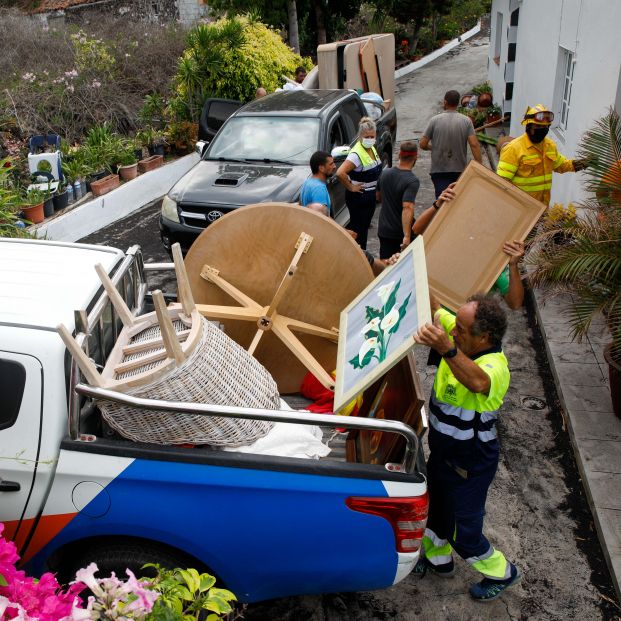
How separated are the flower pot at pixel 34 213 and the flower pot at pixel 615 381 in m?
7.50

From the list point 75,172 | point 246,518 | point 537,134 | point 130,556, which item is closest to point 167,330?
point 246,518

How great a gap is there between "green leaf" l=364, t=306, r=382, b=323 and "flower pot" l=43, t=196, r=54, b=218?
7224mm

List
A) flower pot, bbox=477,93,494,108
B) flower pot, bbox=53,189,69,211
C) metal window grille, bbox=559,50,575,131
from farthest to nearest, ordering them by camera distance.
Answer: flower pot, bbox=477,93,494,108 → flower pot, bbox=53,189,69,211 → metal window grille, bbox=559,50,575,131

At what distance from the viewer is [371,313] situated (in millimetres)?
3742

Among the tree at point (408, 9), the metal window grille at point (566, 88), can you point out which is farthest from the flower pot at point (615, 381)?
the tree at point (408, 9)

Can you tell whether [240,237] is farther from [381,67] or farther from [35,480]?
[381,67]

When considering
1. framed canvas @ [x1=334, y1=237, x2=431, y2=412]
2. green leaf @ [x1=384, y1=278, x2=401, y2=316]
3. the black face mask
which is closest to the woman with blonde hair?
the black face mask

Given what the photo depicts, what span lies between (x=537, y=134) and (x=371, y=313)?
3.55 meters

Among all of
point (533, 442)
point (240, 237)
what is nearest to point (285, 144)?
point (240, 237)

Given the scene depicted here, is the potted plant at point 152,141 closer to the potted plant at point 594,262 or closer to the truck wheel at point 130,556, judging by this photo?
the potted plant at point 594,262

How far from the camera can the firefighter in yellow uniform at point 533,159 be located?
6395 millimetres

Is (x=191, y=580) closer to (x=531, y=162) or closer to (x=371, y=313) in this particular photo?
(x=371, y=313)

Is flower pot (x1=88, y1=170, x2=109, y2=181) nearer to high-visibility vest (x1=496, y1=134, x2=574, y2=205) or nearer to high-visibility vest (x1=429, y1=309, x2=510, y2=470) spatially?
high-visibility vest (x1=496, y1=134, x2=574, y2=205)

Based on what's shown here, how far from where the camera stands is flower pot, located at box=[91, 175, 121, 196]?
10625 millimetres
